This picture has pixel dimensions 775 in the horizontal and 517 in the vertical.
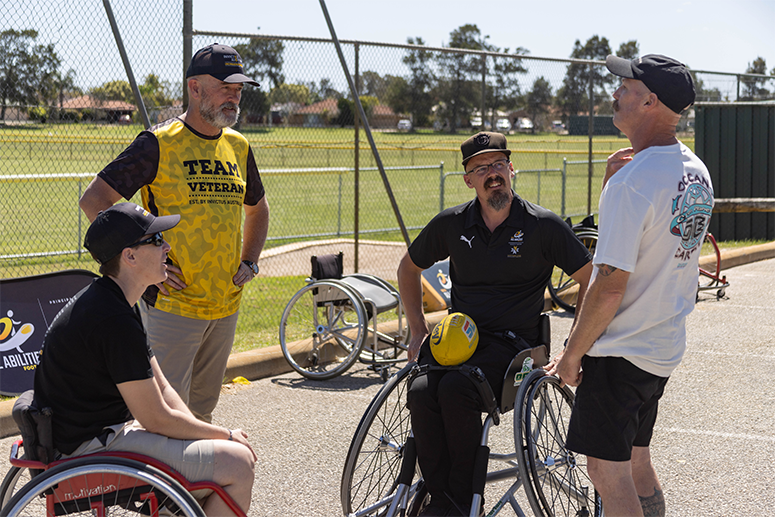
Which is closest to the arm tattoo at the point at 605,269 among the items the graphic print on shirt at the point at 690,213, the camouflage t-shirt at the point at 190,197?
the graphic print on shirt at the point at 690,213

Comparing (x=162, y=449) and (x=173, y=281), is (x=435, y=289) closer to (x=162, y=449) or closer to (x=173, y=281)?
(x=173, y=281)

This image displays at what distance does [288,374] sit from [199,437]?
11.6ft

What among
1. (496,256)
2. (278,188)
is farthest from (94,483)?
(278,188)

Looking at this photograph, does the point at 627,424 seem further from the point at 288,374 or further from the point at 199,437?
the point at 288,374

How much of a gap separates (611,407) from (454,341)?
2.57ft

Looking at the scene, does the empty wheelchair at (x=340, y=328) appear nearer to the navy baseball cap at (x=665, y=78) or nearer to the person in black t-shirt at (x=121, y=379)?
the person in black t-shirt at (x=121, y=379)

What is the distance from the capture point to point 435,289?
26.6ft

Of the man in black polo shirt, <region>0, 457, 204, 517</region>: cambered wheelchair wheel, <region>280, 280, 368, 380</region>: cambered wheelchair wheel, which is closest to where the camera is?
<region>0, 457, 204, 517</region>: cambered wheelchair wheel

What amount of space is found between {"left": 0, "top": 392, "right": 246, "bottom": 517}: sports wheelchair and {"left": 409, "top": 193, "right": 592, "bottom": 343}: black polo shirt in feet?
5.13

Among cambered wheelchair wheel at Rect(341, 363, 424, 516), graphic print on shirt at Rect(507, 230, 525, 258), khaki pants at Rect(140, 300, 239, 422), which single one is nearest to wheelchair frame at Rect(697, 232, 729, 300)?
graphic print on shirt at Rect(507, 230, 525, 258)

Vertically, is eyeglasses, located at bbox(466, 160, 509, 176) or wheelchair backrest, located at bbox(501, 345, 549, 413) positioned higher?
eyeglasses, located at bbox(466, 160, 509, 176)

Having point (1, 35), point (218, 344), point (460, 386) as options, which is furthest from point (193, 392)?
point (1, 35)

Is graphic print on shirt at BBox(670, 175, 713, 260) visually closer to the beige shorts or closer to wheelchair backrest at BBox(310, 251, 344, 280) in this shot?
the beige shorts

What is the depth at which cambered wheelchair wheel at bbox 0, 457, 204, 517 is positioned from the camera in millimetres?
2578
